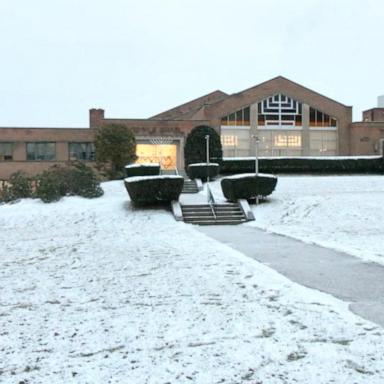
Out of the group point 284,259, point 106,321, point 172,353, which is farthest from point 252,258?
point 172,353

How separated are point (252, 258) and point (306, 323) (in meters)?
4.52

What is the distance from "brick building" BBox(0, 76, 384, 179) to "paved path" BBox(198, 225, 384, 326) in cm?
2894

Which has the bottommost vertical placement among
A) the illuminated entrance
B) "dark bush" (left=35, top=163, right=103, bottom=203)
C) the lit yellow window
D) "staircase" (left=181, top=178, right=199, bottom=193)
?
"staircase" (left=181, top=178, right=199, bottom=193)

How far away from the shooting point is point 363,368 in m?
4.04

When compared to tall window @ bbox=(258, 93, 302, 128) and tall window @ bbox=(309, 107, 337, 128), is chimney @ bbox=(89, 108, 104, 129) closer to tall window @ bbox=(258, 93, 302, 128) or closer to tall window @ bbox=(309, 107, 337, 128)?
tall window @ bbox=(258, 93, 302, 128)

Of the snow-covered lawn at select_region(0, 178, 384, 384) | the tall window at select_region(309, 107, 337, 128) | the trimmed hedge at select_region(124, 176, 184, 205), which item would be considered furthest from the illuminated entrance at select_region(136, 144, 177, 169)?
the snow-covered lawn at select_region(0, 178, 384, 384)

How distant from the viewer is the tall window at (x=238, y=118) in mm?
43844

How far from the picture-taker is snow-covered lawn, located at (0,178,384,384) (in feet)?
13.3

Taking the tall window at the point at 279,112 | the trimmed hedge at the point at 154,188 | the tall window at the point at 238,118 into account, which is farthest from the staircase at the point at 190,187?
the tall window at the point at 279,112

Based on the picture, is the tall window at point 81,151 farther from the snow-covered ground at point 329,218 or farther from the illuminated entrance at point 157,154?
the snow-covered ground at point 329,218

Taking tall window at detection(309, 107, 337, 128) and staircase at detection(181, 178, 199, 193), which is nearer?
staircase at detection(181, 178, 199, 193)

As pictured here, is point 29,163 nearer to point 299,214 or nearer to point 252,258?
point 299,214

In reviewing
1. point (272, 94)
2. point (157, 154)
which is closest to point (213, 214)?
point (157, 154)

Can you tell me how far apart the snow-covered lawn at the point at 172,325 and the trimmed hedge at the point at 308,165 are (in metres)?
22.8
